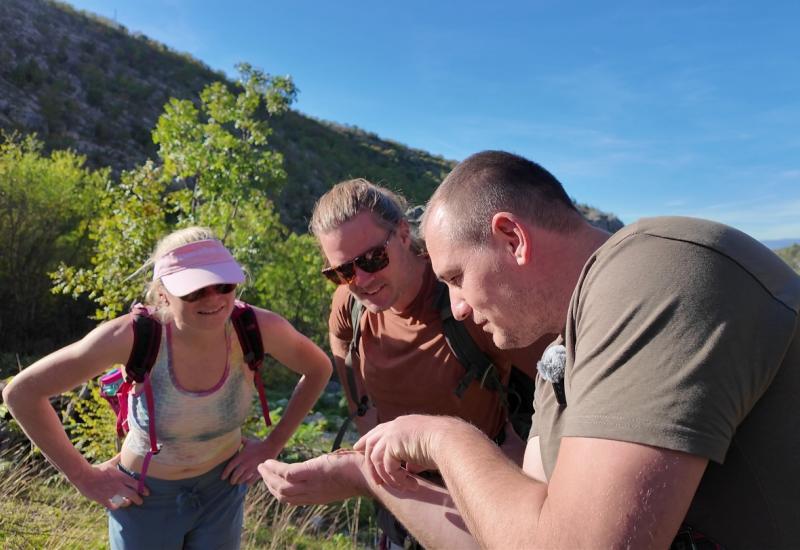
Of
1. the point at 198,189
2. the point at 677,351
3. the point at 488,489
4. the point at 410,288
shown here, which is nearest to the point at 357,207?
the point at 410,288

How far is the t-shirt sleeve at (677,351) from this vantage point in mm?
865

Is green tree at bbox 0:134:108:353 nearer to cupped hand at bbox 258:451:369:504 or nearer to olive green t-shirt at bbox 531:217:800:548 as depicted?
cupped hand at bbox 258:451:369:504

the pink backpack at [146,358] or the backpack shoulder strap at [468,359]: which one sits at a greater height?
the backpack shoulder strap at [468,359]

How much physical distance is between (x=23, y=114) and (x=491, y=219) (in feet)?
88.4

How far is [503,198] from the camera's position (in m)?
1.37

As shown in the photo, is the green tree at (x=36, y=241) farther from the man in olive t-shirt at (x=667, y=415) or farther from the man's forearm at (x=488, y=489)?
the man in olive t-shirt at (x=667, y=415)

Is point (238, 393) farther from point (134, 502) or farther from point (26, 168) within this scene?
point (26, 168)

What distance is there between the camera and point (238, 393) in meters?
2.54

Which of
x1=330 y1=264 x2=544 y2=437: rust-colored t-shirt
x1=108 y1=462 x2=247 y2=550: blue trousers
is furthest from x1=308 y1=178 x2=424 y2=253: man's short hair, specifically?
x1=108 y1=462 x2=247 y2=550: blue trousers

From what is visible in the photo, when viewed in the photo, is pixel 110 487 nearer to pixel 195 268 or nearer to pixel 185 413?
pixel 185 413

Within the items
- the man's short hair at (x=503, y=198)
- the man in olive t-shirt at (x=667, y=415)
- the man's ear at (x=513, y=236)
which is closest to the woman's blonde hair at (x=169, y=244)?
the man's short hair at (x=503, y=198)

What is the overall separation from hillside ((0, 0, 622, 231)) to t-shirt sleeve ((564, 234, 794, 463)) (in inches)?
669

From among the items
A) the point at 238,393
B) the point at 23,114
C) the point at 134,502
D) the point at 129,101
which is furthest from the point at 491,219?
the point at 129,101

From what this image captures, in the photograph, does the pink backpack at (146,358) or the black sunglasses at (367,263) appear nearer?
the pink backpack at (146,358)
